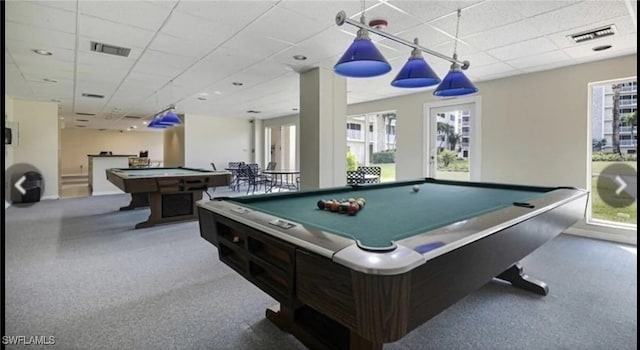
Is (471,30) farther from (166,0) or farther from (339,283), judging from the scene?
(339,283)

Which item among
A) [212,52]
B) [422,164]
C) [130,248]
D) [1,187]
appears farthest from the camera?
[422,164]

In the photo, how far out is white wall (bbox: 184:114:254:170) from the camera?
9.90m

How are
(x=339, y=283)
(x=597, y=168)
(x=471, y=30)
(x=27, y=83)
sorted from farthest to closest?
(x=27, y=83) < (x=597, y=168) < (x=471, y=30) < (x=339, y=283)

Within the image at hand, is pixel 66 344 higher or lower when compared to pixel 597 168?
lower

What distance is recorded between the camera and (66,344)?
1837 mm

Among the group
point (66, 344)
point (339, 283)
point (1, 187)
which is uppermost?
point (1, 187)

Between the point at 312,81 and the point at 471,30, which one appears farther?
the point at 312,81

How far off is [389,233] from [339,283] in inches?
17.0

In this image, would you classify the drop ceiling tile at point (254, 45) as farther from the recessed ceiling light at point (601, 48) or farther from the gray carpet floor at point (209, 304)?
the recessed ceiling light at point (601, 48)

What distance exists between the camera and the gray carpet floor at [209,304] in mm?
1912

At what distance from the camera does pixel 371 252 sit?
3.42 ft

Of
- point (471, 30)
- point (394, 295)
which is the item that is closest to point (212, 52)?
point (471, 30)

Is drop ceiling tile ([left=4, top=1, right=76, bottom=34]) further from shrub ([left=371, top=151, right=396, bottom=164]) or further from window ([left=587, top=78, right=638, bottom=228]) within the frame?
window ([left=587, top=78, right=638, bottom=228])

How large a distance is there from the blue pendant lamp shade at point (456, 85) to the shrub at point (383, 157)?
4.51 metres
